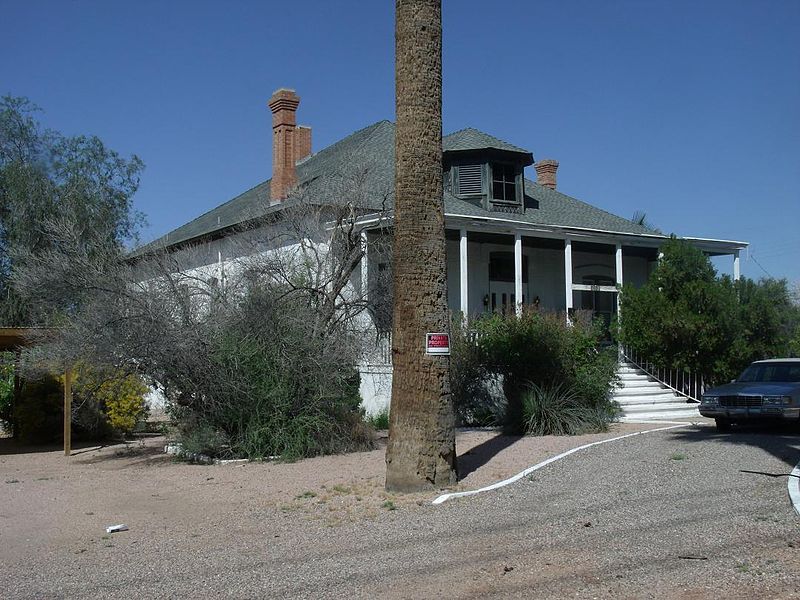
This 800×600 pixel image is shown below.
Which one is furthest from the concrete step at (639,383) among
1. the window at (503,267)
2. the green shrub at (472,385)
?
the window at (503,267)

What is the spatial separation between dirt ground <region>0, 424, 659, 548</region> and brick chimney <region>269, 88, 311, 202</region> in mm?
11650

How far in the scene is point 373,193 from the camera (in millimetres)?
17250

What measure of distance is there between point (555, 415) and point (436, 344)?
228 inches

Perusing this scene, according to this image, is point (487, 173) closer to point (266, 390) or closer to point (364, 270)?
point (364, 270)

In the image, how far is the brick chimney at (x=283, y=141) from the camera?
83.1 feet

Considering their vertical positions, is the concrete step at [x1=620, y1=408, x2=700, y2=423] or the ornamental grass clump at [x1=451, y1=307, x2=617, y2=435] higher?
the ornamental grass clump at [x1=451, y1=307, x2=617, y2=435]

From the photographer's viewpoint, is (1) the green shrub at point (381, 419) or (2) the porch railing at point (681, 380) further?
(2) the porch railing at point (681, 380)

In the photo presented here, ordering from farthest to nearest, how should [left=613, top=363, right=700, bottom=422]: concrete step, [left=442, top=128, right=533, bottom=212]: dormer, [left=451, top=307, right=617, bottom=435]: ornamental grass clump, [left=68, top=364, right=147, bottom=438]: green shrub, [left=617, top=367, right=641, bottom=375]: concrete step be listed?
1. [left=442, top=128, right=533, bottom=212]: dormer
2. [left=617, top=367, right=641, bottom=375]: concrete step
3. [left=613, top=363, right=700, bottom=422]: concrete step
4. [left=68, top=364, right=147, bottom=438]: green shrub
5. [left=451, top=307, right=617, bottom=435]: ornamental grass clump

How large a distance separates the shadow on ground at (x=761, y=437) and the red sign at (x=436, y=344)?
3845mm

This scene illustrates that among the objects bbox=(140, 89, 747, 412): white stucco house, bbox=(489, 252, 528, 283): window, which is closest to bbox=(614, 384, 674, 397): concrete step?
bbox=(140, 89, 747, 412): white stucco house

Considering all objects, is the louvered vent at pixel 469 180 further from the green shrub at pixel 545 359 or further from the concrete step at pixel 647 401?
the green shrub at pixel 545 359

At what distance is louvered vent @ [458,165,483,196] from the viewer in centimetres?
2370

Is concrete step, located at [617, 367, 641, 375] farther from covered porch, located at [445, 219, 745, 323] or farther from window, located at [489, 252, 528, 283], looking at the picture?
window, located at [489, 252, 528, 283]

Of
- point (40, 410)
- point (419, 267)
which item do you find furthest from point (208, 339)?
point (40, 410)
